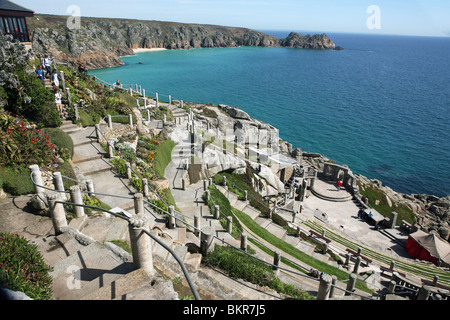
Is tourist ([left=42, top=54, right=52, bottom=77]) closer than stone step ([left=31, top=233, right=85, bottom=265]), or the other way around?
stone step ([left=31, top=233, right=85, bottom=265])

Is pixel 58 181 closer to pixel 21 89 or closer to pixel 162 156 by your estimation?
pixel 21 89

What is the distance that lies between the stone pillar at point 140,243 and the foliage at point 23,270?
2.30 metres

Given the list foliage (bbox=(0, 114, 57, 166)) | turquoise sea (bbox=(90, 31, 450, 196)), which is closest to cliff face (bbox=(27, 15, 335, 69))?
turquoise sea (bbox=(90, 31, 450, 196))

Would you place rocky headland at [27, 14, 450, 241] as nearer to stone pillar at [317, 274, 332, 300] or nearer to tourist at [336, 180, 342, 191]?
tourist at [336, 180, 342, 191]

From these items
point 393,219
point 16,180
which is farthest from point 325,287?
point 393,219

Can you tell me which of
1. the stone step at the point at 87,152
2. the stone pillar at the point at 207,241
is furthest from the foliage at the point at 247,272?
the stone step at the point at 87,152

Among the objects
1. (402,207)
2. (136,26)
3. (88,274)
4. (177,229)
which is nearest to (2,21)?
(177,229)

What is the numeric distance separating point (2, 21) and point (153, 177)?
796 inches

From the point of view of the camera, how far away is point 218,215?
17.8 meters

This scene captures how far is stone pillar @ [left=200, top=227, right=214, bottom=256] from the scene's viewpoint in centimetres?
1091

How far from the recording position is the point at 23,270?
6.99m

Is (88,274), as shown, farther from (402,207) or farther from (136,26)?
(136,26)

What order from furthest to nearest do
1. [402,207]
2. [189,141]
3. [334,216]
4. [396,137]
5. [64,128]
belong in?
[396,137] < [402,207] < [334,216] < [189,141] < [64,128]

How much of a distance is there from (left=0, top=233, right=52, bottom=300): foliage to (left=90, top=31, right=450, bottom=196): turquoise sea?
47.3 meters
